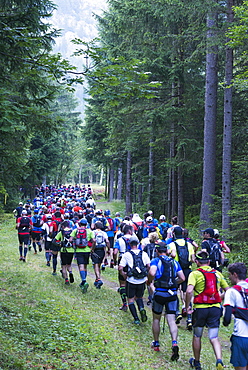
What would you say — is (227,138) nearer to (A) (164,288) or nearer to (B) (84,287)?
(B) (84,287)

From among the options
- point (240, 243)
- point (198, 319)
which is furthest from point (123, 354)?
point (240, 243)

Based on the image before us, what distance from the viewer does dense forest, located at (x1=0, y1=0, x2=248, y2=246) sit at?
633 cm

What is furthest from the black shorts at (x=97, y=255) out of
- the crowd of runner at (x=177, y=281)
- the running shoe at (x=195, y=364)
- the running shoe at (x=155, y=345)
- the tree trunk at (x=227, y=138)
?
the tree trunk at (x=227, y=138)

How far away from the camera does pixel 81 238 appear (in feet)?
33.4

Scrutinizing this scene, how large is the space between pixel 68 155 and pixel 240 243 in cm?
4565

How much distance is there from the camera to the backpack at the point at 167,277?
642cm

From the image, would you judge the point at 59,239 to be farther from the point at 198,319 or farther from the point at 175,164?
the point at 175,164

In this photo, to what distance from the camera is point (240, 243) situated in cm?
1266

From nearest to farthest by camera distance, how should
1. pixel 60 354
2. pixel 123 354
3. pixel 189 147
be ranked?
pixel 60 354, pixel 123 354, pixel 189 147

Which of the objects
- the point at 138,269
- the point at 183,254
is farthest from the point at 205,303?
the point at 183,254

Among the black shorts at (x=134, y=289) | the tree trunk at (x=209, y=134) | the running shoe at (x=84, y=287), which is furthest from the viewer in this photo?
the tree trunk at (x=209, y=134)

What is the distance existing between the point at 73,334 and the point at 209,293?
2.77 metres

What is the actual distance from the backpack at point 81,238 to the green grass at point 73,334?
143 cm

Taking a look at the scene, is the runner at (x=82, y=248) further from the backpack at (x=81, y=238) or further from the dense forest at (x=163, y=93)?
the dense forest at (x=163, y=93)
